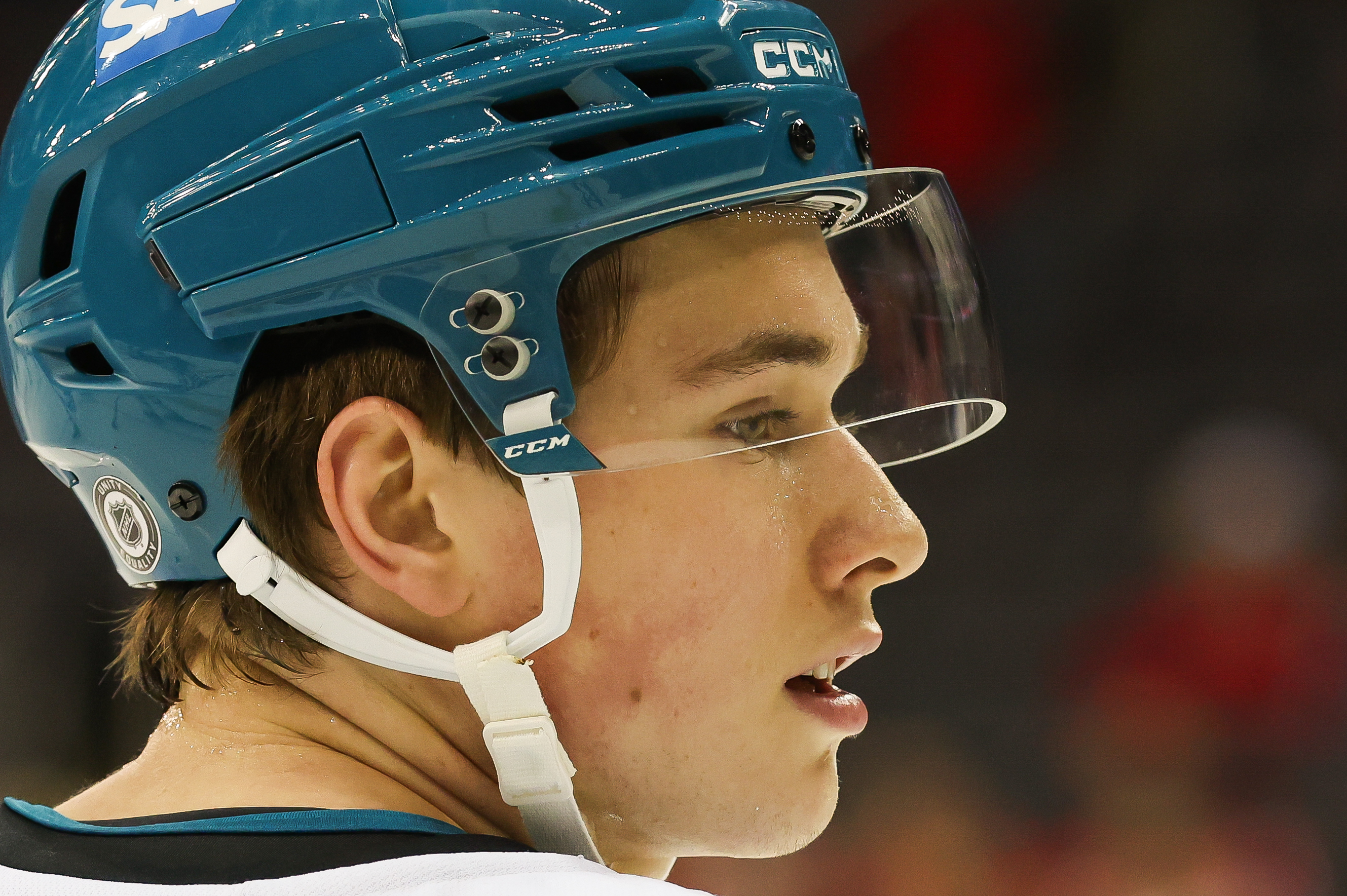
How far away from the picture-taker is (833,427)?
52.7 inches

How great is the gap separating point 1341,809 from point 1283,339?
4.62 feet

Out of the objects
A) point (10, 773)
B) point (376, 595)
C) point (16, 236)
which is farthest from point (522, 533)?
point (10, 773)

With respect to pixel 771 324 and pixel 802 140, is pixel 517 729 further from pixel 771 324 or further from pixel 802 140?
pixel 802 140

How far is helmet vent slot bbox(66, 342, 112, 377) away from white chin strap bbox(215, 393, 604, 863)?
32cm

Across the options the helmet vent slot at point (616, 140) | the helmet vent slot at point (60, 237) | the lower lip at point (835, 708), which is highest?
the helmet vent slot at point (60, 237)

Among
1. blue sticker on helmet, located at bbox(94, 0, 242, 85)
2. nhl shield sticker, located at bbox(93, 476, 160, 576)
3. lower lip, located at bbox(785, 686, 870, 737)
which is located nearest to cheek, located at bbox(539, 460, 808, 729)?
lower lip, located at bbox(785, 686, 870, 737)

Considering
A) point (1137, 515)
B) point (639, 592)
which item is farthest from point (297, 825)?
point (1137, 515)

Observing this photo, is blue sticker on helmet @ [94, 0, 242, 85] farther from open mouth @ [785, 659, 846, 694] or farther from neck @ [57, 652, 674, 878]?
open mouth @ [785, 659, 846, 694]

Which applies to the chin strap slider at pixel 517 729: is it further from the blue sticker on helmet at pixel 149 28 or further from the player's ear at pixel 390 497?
the blue sticker on helmet at pixel 149 28

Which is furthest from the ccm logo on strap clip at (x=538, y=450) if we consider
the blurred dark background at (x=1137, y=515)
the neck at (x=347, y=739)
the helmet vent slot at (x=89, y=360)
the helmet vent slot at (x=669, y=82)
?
the blurred dark background at (x=1137, y=515)

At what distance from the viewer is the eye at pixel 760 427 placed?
1312 millimetres

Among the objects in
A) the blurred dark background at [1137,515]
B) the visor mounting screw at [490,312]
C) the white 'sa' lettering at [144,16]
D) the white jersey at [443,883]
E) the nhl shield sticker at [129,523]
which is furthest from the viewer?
the blurred dark background at [1137,515]

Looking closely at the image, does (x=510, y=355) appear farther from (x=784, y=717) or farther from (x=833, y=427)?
(x=784, y=717)

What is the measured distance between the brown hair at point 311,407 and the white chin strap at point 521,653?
0.04 m
